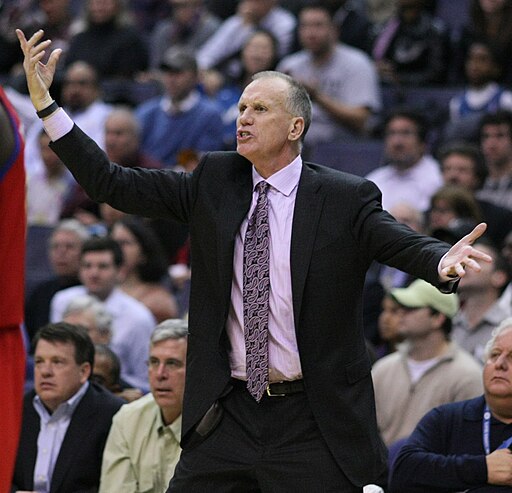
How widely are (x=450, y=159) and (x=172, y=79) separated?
2522 mm

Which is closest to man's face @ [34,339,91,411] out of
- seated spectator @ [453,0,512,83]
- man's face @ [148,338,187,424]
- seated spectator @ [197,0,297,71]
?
man's face @ [148,338,187,424]

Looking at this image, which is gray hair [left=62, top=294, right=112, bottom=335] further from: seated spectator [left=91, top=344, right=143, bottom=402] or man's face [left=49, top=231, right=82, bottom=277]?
man's face [left=49, top=231, right=82, bottom=277]

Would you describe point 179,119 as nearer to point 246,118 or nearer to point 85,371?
point 85,371

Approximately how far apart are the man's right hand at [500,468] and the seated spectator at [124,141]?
4956 millimetres

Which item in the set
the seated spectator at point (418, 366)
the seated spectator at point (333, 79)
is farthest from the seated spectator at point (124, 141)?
the seated spectator at point (418, 366)

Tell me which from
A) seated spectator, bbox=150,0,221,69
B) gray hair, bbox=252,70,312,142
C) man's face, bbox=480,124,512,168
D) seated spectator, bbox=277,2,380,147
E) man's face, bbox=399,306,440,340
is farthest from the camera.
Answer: seated spectator, bbox=150,0,221,69

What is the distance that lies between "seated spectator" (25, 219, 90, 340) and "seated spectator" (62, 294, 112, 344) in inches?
56.6

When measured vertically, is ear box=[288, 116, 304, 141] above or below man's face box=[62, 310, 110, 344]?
above

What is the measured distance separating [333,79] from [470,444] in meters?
5.17

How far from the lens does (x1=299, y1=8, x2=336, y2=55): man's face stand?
943 cm

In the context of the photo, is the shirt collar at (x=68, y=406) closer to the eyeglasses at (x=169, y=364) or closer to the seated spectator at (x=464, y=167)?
the eyeglasses at (x=169, y=364)

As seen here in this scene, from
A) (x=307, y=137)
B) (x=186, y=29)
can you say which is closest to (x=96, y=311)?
(x=307, y=137)

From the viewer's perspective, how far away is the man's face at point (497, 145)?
816 cm

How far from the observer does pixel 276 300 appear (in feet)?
12.3
